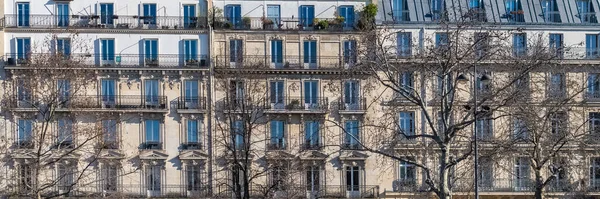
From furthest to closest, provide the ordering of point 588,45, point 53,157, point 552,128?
point 588,45, point 53,157, point 552,128

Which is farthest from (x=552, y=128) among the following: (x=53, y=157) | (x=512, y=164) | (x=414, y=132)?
(x=53, y=157)

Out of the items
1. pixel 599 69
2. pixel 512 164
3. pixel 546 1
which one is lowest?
pixel 512 164

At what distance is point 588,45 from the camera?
6756cm

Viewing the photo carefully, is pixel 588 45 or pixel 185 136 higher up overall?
pixel 588 45

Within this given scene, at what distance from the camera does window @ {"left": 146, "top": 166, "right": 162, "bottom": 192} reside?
2601 inches

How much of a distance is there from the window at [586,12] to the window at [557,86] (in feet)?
17.9

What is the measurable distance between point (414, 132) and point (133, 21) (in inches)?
715

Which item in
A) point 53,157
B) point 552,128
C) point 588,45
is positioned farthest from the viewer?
point 588,45

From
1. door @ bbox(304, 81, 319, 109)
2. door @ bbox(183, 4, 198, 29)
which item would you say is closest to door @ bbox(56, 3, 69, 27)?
door @ bbox(183, 4, 198, 29)

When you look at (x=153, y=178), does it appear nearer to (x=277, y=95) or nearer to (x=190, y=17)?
(x=277, y=95)

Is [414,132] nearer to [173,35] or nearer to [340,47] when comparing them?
[340,47]

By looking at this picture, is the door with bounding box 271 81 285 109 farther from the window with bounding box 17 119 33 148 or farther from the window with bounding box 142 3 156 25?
the window with bounding box 17 119 33 148

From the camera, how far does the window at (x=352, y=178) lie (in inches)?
2633

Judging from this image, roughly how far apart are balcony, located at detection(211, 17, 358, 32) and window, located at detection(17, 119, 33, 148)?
12.4 meters
